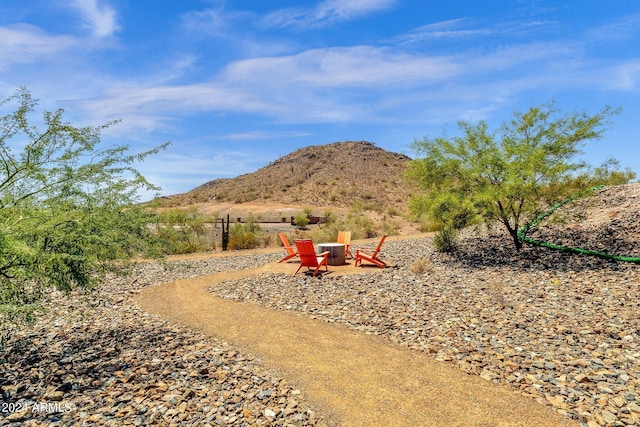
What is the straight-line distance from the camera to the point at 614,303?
797cm

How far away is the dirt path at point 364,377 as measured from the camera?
14.7 ft

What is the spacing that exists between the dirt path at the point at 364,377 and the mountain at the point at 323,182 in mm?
35491

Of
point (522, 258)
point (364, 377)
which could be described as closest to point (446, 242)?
point (522, 258)

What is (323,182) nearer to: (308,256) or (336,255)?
(336,255)

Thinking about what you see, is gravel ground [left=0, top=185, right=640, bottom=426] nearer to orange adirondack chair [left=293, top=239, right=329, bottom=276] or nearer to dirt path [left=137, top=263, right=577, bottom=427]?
dirt path [left=137, top=263, right=577, bottom=427]

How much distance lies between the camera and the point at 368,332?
718 centimetres

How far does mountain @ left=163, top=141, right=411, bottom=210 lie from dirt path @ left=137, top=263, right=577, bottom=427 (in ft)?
116

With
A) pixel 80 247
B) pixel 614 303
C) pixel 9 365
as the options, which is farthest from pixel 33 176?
pixel 614 303

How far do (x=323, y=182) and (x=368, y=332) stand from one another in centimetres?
5352

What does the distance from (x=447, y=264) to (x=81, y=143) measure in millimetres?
10161

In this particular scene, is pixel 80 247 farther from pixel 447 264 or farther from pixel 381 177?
pixel 381 177

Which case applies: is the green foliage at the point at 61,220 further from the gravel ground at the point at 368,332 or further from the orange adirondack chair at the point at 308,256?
the orange adirondack chair at the point at 308,256

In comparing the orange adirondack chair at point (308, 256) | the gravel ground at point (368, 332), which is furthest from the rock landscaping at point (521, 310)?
the orange adirondack chair at point (308, 256)

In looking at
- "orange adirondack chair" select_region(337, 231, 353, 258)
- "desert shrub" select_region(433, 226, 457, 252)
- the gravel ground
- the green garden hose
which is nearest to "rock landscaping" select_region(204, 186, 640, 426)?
the gravel ground
